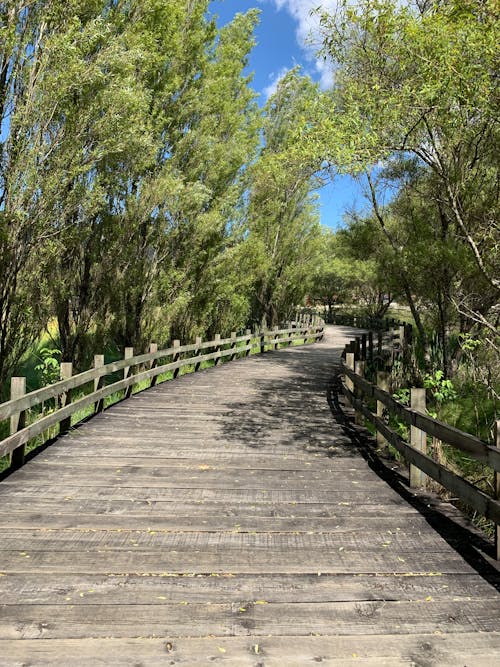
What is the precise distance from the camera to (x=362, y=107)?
8547mm

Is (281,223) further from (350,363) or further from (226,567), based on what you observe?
(226,567)

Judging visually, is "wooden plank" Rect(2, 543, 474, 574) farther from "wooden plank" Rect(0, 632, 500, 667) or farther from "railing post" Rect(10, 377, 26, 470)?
"railing post" Rect(10, 377, 26, 470)

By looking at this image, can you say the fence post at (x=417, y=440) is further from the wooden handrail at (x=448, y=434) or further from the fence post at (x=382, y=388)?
the fence post at (x=382, y=388)

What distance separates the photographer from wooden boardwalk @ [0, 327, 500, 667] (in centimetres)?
294

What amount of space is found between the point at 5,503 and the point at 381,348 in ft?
42.8

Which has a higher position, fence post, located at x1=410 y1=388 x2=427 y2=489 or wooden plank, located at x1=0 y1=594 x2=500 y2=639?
fence post, located at x1=410 y1=388 x2=427 y2=489

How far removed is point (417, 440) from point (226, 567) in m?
2.72

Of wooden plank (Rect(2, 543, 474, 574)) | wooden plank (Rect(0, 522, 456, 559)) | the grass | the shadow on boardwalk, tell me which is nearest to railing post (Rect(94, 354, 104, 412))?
the grass

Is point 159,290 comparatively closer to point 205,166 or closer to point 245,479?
point 205,166

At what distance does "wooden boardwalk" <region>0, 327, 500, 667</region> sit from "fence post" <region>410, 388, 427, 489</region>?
0.40 m

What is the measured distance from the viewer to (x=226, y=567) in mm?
3844

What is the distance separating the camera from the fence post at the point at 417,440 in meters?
5.66

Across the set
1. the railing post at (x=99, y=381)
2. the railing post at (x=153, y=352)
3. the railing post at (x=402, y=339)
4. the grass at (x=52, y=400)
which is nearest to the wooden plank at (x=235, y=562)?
the grass at (x=52, y=400)

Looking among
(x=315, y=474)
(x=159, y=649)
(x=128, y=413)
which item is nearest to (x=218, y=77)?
(x=128, y=413)
